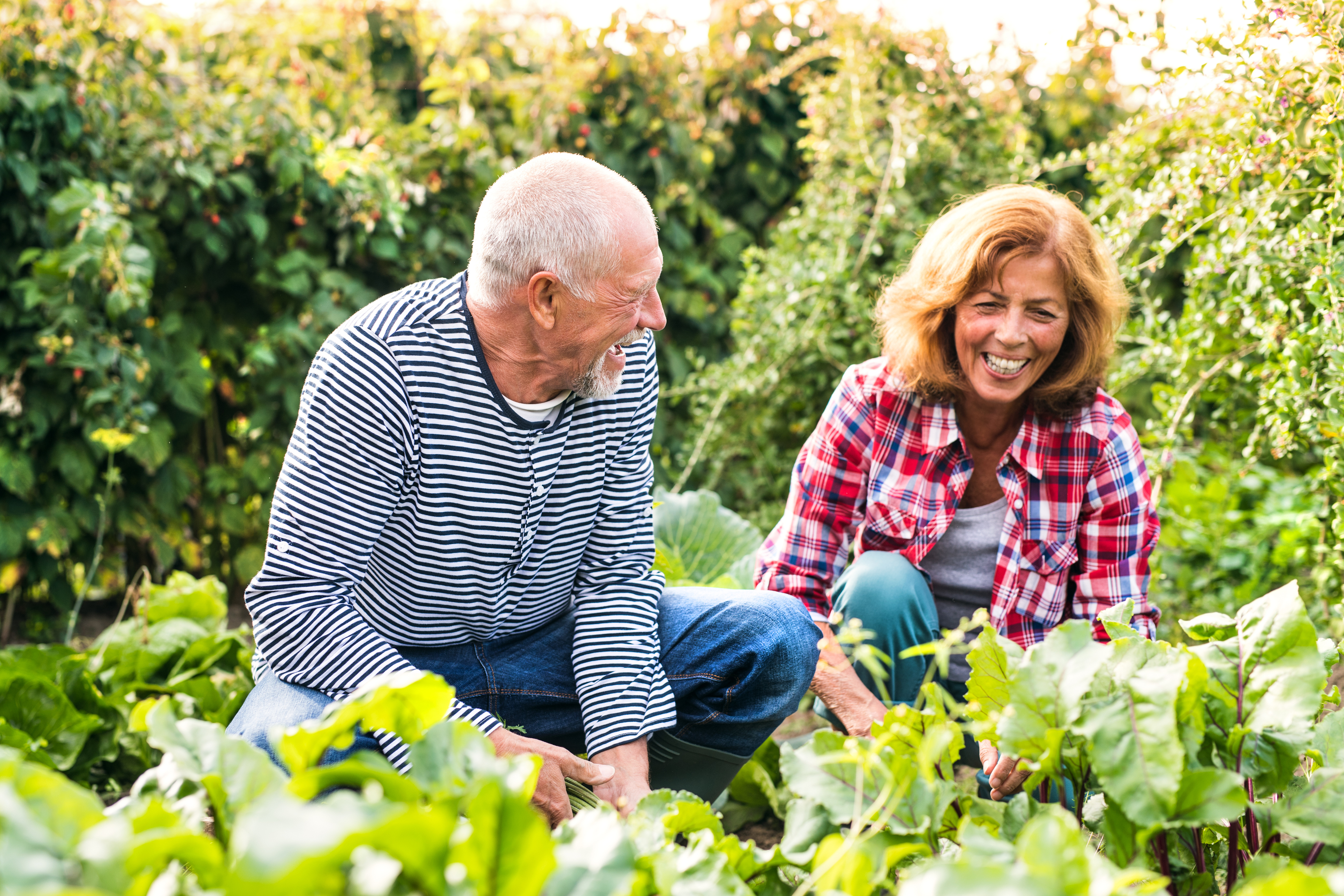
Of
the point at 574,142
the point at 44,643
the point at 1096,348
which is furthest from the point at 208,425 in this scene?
the point at 1096,348

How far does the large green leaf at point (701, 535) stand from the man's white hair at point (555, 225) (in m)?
1.27

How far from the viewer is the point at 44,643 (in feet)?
11.2

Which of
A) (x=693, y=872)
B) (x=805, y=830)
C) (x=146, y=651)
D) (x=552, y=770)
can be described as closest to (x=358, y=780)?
(x=693, y=872)

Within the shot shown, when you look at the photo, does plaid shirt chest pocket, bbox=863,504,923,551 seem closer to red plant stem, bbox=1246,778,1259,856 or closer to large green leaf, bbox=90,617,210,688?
red plant stem, bbox=1246,778,1259,856

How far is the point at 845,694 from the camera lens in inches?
75.7

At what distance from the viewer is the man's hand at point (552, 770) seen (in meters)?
1.54

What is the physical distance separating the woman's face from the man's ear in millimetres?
786

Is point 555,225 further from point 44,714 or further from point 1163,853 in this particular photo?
point 44,714

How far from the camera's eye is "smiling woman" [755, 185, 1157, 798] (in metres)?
1.97

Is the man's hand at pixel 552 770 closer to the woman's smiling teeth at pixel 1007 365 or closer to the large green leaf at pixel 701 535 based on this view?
the woman's smiling teeth at pixel 1007 365

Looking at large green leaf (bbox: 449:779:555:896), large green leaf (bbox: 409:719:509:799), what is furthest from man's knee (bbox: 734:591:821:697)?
large green leaf (bbox: 449:779:555:896)

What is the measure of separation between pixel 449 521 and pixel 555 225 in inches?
19.5

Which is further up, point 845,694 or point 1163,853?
point 1163,853

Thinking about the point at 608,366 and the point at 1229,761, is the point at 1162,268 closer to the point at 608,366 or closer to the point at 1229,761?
the point at 608,366
